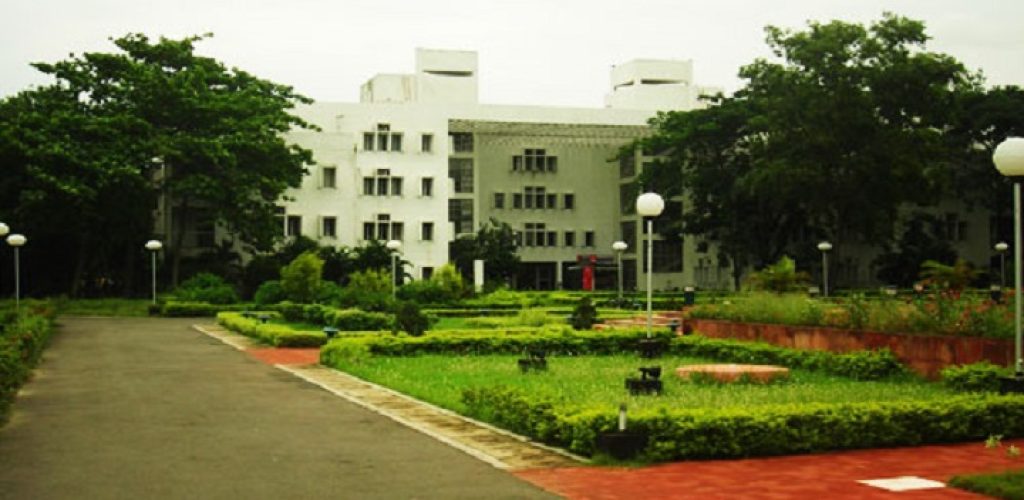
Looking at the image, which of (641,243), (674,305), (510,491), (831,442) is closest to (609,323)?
(674,305)

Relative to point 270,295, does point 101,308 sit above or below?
below

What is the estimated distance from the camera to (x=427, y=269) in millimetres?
63312

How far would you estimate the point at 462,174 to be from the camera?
7156cm

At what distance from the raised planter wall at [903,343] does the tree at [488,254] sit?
41.1 m

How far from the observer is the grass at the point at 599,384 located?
15.1 m

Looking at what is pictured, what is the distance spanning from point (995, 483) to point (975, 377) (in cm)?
634

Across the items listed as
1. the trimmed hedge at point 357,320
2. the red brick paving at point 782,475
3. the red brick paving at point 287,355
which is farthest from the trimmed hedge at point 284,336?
the red brick paving at point 782,475

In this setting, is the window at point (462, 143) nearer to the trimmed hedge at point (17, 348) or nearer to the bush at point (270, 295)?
the bush at point (270, 295)

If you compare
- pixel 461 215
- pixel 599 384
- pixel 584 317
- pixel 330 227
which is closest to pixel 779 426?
pixel 599 384

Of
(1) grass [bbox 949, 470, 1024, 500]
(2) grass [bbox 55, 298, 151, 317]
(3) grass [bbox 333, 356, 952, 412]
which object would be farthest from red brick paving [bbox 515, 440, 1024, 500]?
(2) grass [bbox 55, 298, 151, 317]

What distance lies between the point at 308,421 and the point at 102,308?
34.4 metres

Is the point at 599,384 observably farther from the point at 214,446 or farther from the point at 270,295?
the point at 270,295

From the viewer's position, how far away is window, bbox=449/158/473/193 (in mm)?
71375

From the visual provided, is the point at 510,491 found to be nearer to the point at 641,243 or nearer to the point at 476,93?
the point at 641,243
